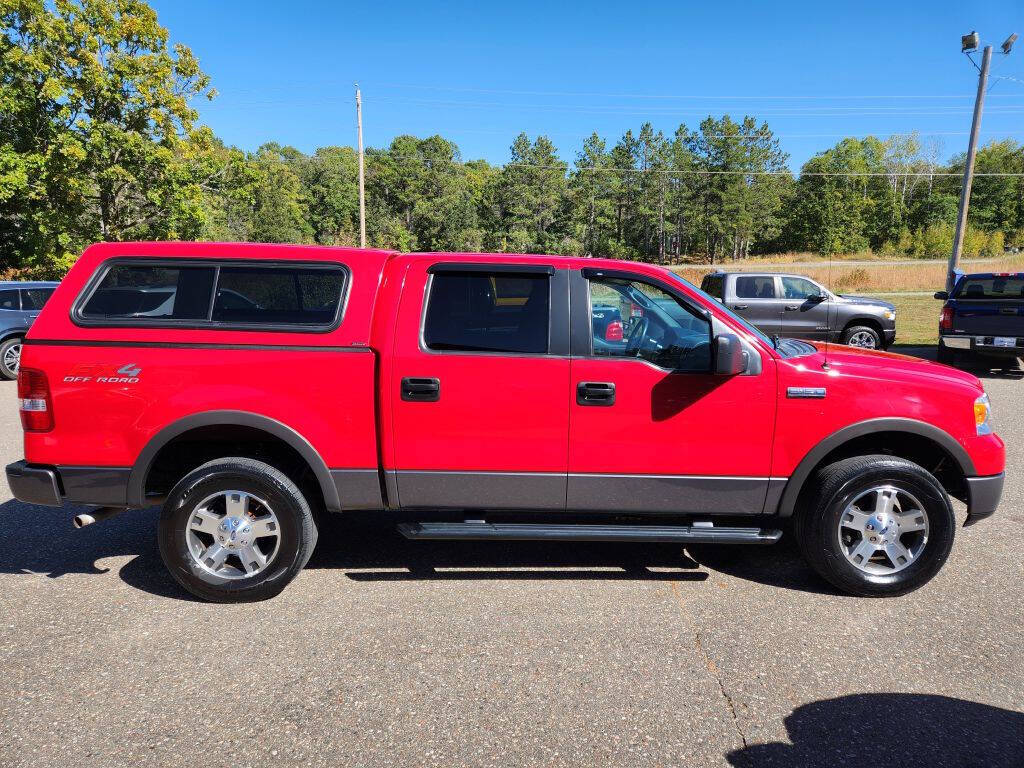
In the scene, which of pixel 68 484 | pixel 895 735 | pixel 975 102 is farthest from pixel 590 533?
pixel 975 102

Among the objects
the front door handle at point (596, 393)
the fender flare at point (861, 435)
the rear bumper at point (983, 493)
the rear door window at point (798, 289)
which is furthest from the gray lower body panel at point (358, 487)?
the rear door window at point (798, 289)

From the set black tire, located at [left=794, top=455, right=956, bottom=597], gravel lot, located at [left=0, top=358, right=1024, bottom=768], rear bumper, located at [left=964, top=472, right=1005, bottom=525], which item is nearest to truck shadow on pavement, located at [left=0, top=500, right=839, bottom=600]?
gravel lot, located at [left=0, top=358, right=1024, bottom=768]

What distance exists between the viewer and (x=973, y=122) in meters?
18.0

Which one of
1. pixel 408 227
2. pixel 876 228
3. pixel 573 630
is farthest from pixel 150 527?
pixel 876 228

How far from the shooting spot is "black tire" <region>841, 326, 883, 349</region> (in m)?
13.9

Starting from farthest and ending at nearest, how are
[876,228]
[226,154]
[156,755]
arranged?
[876,228], [226,154], [156,755]

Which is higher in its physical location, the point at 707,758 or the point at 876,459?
the point at 876,459

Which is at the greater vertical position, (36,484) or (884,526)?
(36,484)

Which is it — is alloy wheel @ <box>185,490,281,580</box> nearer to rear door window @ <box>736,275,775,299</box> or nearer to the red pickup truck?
the red pickup truck

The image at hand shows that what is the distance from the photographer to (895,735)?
257 cm

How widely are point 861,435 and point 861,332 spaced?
1173 cm

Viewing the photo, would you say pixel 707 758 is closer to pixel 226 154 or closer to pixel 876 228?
pixel 226 154

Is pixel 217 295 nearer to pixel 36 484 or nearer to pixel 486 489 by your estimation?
pixel 36 484

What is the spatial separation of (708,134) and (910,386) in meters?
80.9
